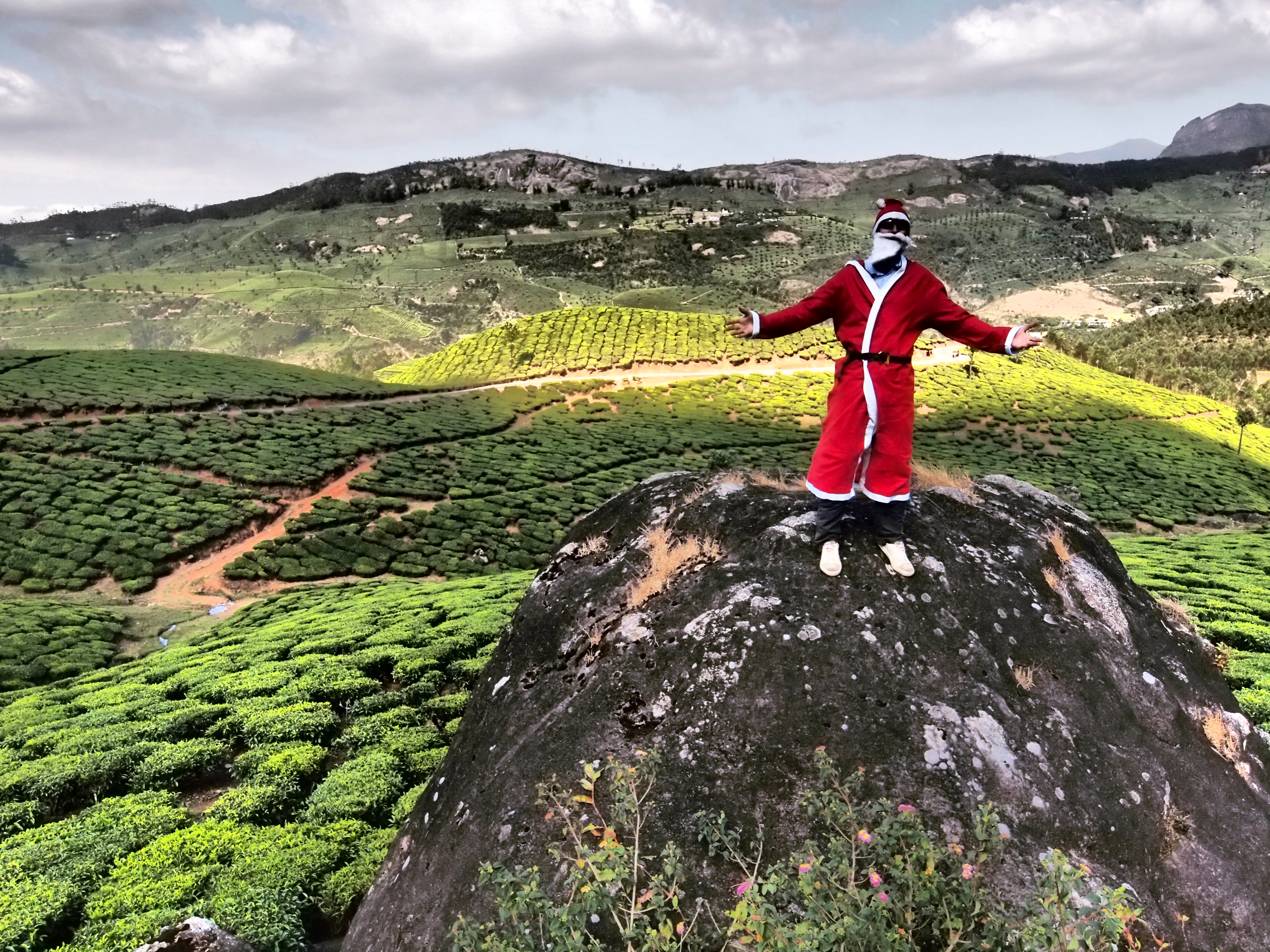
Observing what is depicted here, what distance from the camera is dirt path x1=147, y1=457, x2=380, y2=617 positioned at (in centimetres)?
2503

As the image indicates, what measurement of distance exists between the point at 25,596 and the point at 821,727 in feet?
102

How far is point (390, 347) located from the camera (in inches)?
5399

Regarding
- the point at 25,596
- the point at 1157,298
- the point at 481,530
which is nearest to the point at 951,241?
the point at 1157,298

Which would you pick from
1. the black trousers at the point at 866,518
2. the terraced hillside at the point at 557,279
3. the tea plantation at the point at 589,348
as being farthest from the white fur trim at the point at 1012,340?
the terraced hillside at the point at 557,279

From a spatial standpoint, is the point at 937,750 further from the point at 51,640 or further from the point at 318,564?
the point at 318,564

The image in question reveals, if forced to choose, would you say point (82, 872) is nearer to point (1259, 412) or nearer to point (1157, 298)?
point (1259, 412)

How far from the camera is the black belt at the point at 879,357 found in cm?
564

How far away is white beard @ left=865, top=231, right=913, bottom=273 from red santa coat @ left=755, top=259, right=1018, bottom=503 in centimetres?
10

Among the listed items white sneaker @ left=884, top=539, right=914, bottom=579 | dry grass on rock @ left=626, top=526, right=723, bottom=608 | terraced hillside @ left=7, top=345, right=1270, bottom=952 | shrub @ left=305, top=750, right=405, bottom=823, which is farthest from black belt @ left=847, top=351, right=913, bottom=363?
shrub @ left=305, top=750, right=405, bottom=823

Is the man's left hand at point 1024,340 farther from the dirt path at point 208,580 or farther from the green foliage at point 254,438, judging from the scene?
the green foliage at point 254,438

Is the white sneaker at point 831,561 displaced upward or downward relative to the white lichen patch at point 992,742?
upward

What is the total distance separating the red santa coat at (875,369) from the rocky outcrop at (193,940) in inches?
233

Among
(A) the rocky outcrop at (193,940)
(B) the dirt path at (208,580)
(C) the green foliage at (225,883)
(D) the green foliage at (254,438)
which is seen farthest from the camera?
(D) the green foliage at (254,438)

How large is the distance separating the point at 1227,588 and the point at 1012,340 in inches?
768
